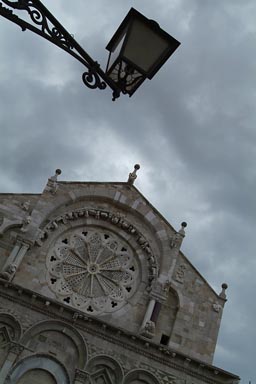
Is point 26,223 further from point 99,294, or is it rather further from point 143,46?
point 143,46

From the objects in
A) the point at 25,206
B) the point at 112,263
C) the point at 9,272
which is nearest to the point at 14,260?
the point at 9,272

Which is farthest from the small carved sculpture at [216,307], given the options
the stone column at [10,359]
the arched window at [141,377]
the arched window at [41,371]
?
the stone column at [10,359]

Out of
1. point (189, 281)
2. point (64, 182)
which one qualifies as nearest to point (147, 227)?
point (189, 281)

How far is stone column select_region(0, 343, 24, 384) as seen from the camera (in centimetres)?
1299

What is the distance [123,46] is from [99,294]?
13220 millimetres

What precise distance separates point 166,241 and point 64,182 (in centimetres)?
464

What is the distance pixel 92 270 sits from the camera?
16516 mm

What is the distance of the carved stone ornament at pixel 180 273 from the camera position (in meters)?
16.9

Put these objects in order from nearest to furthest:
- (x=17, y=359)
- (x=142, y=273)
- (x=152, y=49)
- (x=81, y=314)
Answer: (x=152, y=49) < (x=17, y=359) < (x=81, y=314) < (x=142, y=273)

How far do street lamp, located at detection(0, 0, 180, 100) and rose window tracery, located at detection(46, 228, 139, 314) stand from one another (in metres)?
12.3

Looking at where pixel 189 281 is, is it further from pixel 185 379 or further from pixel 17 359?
pixel 17 359

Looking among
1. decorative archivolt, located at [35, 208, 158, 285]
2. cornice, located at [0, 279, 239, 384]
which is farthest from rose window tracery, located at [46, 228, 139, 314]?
cornice, located at [0, 279, 239, 384]

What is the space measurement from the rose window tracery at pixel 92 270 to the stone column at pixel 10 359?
2.49 m

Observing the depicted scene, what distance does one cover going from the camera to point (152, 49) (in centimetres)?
405
